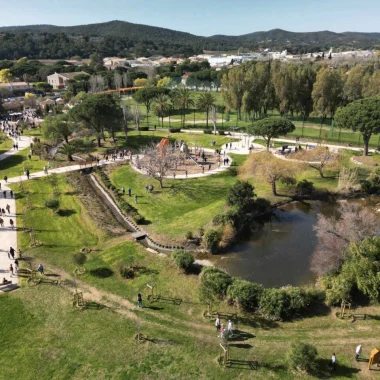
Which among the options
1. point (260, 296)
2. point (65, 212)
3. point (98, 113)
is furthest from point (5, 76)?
point (260, 296)

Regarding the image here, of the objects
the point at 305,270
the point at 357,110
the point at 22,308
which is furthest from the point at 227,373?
the point at 357,110

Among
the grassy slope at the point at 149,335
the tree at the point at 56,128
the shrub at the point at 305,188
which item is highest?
the tree at the point at 56,128

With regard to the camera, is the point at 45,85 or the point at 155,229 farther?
the point at 45,85

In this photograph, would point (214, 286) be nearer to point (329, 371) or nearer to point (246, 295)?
point (246, 295)

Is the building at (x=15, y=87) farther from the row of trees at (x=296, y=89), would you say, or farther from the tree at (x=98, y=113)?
the row of trees at (x=296, y=89)

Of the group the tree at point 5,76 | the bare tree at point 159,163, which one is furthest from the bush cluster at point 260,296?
the tree at point 5,76

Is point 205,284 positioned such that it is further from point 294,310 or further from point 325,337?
point 325,337
